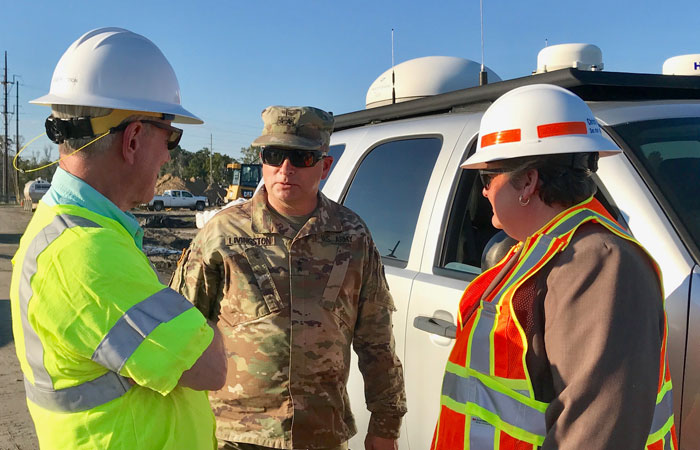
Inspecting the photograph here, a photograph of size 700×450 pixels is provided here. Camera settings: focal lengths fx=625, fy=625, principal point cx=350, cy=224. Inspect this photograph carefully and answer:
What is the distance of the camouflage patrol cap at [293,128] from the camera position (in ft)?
8.83

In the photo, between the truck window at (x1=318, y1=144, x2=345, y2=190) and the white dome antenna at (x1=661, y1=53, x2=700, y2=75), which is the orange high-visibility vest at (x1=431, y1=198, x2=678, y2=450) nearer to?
the truck window at (x1=318, y1=144, x2=345, y2=190)

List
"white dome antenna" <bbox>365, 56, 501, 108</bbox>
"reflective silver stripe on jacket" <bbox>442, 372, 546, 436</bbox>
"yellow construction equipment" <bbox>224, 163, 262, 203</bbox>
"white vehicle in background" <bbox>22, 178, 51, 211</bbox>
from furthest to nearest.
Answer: "white vehicle in background" <bbox>22, 178, 51, 211</bbox> < "yellow construction equipment" <bbox>224, 163, 262, 203</bbox> < "white dome antenna" <bbox>365, 56, 501, 108</bbox> < "reflective silver stripe on jacket" <bbox>442, 372, 546, 436</bbox>

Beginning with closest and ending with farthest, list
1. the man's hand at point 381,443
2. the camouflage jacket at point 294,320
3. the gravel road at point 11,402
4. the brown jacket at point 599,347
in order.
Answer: the brown jacket at point 599,347 < the camouflage jacket at point 294,320 < the man's hand at point 381,443 < the gravel road at point 11,402

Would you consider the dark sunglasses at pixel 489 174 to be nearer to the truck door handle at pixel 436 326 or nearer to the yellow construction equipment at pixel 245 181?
the truck door handle at pixel 436 326

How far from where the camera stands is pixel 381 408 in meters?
2.56

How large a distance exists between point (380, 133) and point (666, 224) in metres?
1.86

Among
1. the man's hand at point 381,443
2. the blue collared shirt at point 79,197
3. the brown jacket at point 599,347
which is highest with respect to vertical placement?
the blue collared shirt at point 79,197

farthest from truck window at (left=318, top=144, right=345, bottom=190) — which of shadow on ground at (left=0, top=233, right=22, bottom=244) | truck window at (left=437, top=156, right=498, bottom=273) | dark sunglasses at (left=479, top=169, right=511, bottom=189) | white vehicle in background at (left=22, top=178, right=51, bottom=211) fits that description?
white vehicle in background at (left=22, top=178, right=51, bottom=211)

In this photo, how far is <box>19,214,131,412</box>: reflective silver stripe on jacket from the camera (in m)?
1.38

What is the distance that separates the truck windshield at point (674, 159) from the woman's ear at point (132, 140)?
64.6 inches

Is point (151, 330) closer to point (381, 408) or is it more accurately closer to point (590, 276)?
point (590, 276)

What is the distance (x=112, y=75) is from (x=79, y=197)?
0.36m

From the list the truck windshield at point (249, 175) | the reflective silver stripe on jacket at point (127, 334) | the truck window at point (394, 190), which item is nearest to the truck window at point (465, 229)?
the truck window at point (394, 190)

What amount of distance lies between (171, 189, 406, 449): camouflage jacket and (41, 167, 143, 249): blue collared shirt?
97cm
